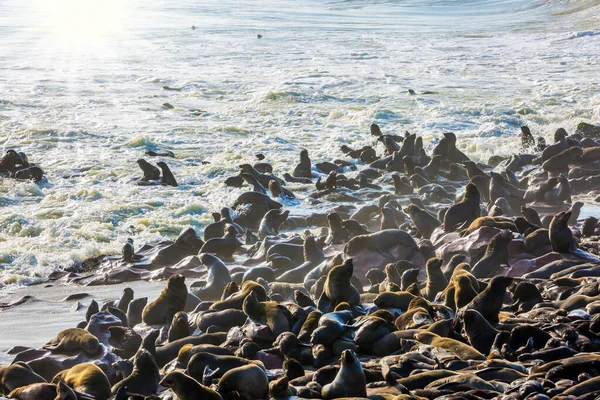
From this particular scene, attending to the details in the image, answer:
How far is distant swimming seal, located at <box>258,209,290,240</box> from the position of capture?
38.4ft

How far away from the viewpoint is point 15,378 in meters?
5.41

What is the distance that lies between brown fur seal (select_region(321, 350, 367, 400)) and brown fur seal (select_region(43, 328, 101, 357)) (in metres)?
2.66

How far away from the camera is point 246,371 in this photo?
15.0ft

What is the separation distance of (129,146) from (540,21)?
137 feet

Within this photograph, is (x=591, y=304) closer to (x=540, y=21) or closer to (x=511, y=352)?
(x=511, y=352)

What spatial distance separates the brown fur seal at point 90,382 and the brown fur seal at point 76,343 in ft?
3.33

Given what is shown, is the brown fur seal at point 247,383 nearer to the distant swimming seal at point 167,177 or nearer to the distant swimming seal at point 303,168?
the distant swimming seal at point 167,177

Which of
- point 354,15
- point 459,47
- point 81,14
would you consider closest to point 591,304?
point 459,47

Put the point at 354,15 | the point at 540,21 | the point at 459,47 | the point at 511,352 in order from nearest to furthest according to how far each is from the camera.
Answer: the point at 511,352
the point at 459,47
the point at 540,21
the point at 354,15

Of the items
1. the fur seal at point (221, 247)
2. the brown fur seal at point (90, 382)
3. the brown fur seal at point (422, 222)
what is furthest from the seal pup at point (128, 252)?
the brown fur seal at point (90, 382)

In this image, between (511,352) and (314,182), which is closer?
(511,352)

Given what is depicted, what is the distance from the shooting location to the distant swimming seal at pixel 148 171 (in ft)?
50.8

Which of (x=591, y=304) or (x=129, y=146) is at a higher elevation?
(x=591, y=304)

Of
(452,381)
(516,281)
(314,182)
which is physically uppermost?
(452,381)
